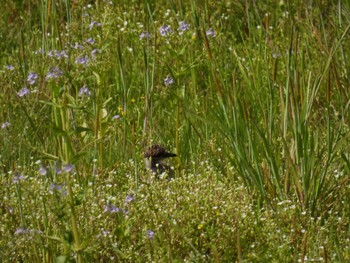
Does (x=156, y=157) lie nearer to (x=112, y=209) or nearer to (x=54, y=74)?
(x=112, y=209)

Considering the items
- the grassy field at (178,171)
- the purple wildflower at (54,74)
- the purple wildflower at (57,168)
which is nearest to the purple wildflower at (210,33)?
the grassy field at (178,171)

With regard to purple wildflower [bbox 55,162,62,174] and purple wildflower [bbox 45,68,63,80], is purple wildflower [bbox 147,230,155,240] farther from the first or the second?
purple wildflower [bbox 45,68,63,80]

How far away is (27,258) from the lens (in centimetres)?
367

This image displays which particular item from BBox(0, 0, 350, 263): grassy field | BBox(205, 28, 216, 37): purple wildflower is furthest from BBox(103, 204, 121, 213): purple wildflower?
BBox(205, 28, 216, 37): purple wildflower

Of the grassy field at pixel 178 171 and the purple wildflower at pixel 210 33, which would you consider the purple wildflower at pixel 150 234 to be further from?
the purple wildflower at pixel 210 33

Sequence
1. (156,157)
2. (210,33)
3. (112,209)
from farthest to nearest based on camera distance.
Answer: (210,33) < (156,157) < (112,209)

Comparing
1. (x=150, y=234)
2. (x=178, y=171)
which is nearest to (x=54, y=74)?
(x=150, y=234)

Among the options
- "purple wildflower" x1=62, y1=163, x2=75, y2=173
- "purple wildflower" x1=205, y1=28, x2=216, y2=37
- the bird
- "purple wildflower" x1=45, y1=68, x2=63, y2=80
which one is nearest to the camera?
"purple wildflower" x1=62, y1=163, x2=75, y2=173

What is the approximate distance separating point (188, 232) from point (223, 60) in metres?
2.22

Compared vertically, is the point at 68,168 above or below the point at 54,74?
below

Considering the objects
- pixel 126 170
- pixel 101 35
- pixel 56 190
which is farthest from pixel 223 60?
pixel 56 190

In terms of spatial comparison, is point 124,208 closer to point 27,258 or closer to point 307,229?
point 27,258

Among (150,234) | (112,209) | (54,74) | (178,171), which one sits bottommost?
(150,234)

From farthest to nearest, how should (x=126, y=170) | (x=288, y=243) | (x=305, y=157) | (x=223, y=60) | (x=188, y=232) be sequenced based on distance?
(x=223, y=60) < (x=126, y=170) < (x=305, y=157) < (x=188, y=232) < (x=288, y=243)
